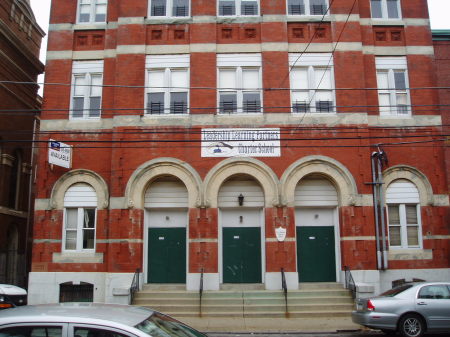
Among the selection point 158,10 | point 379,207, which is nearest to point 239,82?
point 158,10

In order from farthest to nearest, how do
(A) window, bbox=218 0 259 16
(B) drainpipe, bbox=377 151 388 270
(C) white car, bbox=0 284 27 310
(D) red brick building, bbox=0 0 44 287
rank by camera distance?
(D) red brick building, bbox=0 0 44 287
(A) window, bbox=218 0 259 16
(B) drainpipe, bbox=377 151 388 270
(C) white car, bbox=0 284 27 310

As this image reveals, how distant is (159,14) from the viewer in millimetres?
20109

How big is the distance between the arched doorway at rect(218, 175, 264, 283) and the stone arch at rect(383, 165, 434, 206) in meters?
5.03

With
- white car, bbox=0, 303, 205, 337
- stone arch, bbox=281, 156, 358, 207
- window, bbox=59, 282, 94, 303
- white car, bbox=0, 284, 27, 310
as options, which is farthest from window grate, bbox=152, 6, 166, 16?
white car, bbox=0, 303, 205, 337

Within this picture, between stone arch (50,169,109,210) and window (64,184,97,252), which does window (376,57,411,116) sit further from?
window (64,184,97,252)

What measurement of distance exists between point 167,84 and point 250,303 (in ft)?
29.7

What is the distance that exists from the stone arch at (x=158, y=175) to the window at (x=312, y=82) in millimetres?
4837

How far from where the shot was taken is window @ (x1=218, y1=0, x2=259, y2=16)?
65.6ft

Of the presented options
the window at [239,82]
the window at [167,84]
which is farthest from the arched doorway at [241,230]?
the window at [167,84]

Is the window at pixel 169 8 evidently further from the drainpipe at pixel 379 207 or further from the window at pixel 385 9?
the drainpipe at pixel 379 207

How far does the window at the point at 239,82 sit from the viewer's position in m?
19.2

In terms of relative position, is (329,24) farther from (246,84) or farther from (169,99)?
(169,99)

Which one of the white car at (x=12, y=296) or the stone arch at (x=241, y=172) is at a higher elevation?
the stone arch at (x=241, y=172)

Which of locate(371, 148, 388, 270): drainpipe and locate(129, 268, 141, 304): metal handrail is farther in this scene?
locate(371, 148, 388, 270): drainpipe
